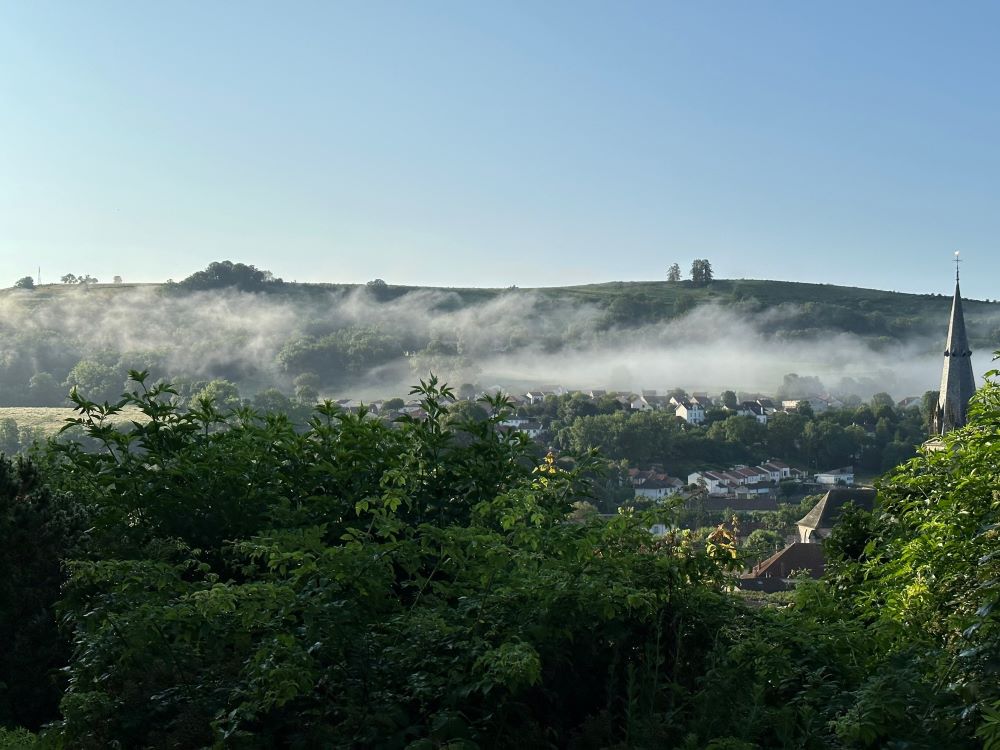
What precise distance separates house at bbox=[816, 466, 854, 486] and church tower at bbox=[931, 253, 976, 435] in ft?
102

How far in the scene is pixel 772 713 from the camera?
374 cm

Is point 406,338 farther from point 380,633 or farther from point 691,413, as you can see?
point 380,633

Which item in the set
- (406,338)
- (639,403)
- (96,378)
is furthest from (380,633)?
(406,338)

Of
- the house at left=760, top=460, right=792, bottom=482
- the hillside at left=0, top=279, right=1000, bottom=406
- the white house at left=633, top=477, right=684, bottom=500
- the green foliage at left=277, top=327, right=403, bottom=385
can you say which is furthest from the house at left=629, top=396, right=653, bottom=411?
the white house at left=633, top=477, right=684, bottom=500

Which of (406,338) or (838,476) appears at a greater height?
(406,338)

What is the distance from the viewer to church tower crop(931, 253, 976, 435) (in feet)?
212

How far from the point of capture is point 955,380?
65188 millimetres

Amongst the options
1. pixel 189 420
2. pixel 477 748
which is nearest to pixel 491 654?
pixel 477 748

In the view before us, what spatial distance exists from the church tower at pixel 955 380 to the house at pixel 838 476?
31.1 m

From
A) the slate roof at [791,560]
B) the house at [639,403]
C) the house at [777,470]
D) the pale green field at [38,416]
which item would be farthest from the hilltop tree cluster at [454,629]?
the house at [639,403]

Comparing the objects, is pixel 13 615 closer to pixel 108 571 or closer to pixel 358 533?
pixel 108 571

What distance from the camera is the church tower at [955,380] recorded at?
64.8 metres

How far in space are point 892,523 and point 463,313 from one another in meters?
183

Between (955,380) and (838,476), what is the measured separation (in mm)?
37511
